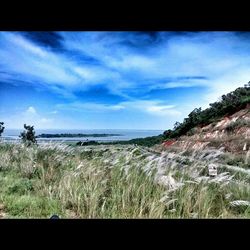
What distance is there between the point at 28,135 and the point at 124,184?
892mm

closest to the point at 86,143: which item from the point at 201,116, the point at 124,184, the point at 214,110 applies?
the point at 124,184

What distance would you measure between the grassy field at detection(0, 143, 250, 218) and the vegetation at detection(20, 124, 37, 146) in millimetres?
198

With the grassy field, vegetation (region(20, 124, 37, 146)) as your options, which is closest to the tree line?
vegetation (region(20, 124, 37, 146))

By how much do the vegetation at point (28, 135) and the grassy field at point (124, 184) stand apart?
0.20 meters

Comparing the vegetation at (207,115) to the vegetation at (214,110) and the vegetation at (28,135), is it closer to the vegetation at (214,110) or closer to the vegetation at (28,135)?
the vegetation at (214,110)

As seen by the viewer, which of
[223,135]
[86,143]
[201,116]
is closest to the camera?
[201,116]

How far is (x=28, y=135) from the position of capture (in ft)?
12.1

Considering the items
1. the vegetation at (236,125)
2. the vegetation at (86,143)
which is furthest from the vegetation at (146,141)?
the vegetation at (236,125)

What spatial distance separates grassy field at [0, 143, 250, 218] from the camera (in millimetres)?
3645

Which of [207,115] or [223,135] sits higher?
[207,115]

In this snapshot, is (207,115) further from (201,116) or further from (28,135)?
(28,135)

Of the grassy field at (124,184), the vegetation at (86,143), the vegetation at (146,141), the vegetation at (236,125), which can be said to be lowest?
the grassy field at (124,184)

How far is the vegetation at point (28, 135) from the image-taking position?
141 inches
